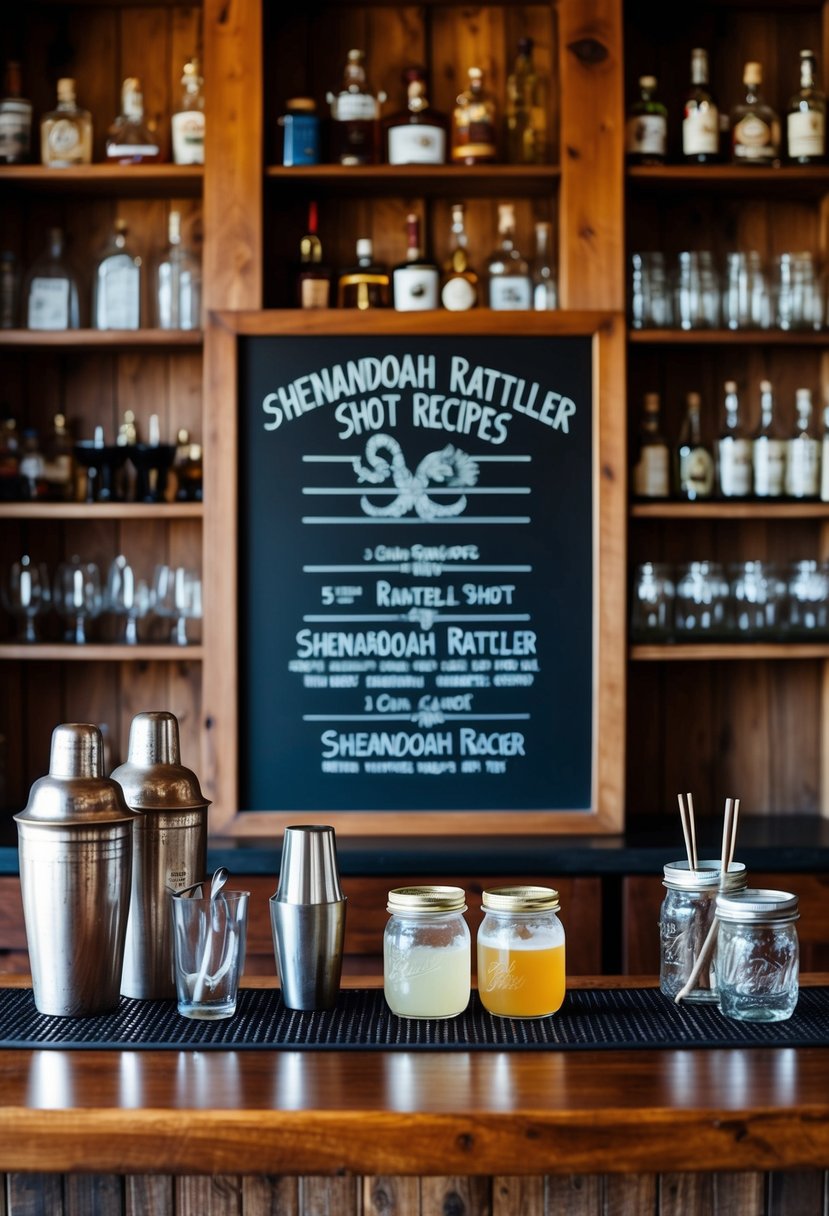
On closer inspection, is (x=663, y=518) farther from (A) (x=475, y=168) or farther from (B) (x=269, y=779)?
(B) (x=269, y=779)

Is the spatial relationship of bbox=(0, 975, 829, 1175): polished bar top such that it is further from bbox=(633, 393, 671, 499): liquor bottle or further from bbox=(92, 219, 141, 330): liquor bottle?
bbox=(92, 219, 141, 330): liquor bottle

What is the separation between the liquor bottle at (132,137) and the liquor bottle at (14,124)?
20cm

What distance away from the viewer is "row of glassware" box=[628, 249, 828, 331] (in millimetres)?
3174

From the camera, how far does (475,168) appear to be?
123 inches

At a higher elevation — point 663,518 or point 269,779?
point 663,518

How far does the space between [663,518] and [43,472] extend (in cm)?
152

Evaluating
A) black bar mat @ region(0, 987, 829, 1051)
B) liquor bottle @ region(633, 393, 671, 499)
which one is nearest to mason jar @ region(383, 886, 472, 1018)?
black bar mat @ region(0, 987, 829, 1051)

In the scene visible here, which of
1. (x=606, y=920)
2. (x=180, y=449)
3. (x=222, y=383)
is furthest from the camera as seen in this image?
(x=180, y=449)

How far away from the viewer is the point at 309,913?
1491 millimetres

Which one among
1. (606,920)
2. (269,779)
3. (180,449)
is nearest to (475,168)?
(180,449)

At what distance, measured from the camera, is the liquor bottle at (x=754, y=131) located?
3193 mm

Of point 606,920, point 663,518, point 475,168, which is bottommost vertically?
point 606,920

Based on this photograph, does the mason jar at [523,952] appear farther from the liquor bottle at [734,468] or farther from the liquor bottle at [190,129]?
the liquor bottle at [190,129]

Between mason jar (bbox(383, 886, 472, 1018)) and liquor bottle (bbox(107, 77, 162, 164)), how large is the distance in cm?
226
